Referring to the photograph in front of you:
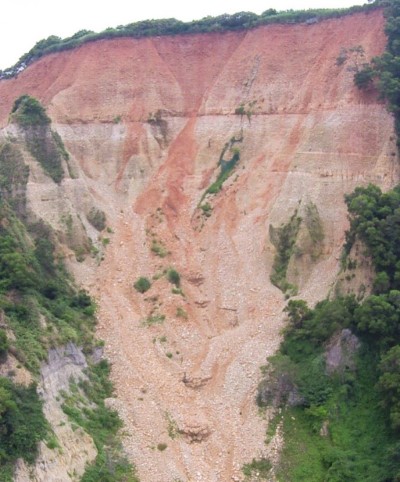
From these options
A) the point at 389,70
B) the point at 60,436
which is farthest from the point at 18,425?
the point at 389,70

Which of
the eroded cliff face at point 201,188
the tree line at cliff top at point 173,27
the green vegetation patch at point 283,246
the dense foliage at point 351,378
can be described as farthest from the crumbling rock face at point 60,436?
the tree line at cliff top at point 173,27

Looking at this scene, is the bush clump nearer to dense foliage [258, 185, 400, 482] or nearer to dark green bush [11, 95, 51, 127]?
dense foliage [258, 185, 400, 482]

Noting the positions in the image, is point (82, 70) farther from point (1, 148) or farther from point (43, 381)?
point (43, 381)

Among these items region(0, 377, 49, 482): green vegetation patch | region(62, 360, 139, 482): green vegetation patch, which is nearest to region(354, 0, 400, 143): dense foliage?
region(62, 360, 139, 482): green vegetation patch

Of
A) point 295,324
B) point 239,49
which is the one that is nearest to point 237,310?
point 295,324

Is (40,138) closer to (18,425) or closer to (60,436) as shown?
(60,436)
